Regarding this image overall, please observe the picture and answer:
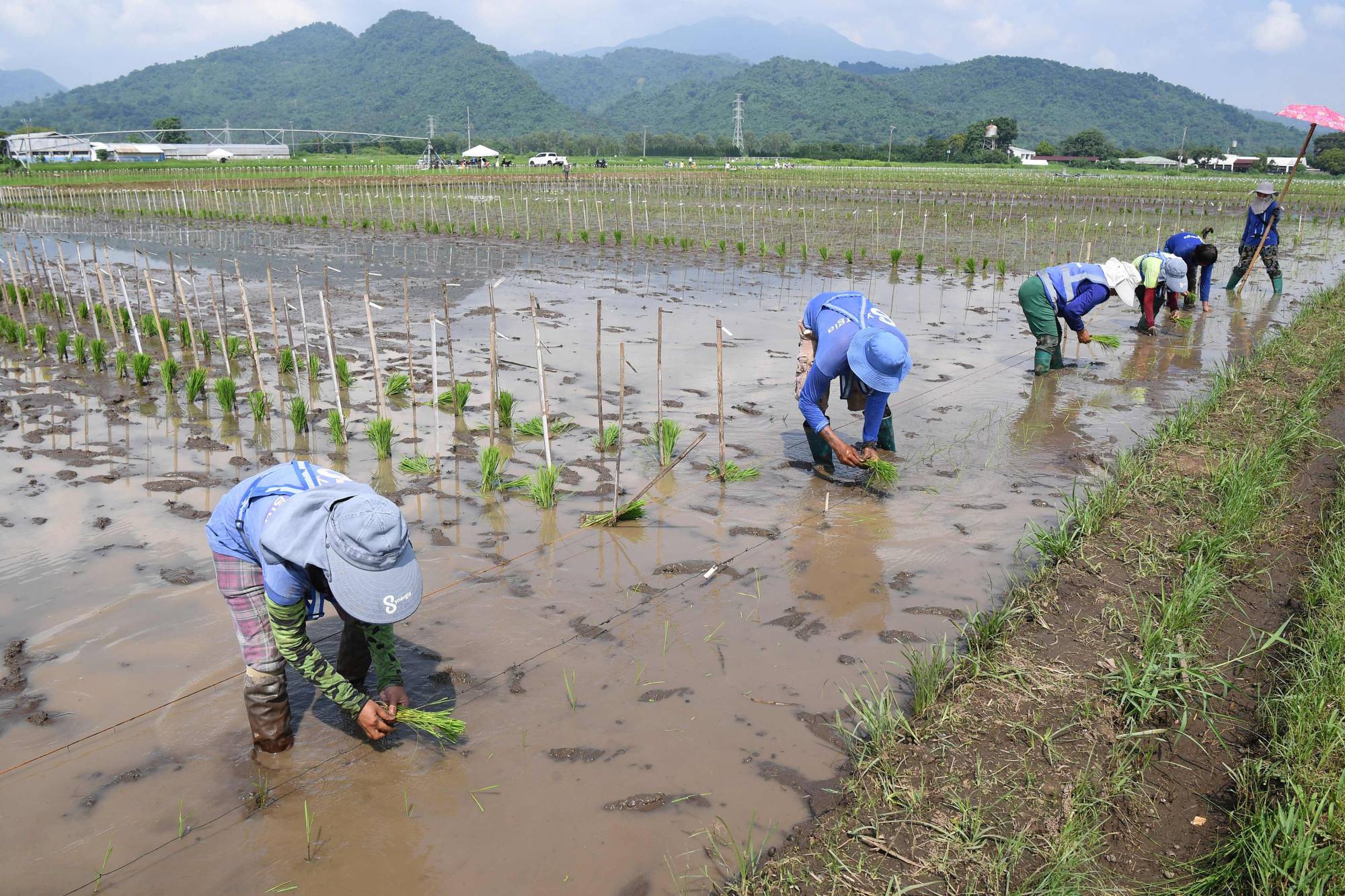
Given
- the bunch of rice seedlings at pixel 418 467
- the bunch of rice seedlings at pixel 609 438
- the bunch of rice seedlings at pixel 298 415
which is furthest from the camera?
the bunch of rice seedlings at pixel 298 415

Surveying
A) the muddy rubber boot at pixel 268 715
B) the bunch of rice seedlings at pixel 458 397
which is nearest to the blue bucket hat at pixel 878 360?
the bunch of rice seedlings at pixel 458 397

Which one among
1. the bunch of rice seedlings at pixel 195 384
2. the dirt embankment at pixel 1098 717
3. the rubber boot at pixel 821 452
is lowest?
the dirt embankment at pixel 1098 717

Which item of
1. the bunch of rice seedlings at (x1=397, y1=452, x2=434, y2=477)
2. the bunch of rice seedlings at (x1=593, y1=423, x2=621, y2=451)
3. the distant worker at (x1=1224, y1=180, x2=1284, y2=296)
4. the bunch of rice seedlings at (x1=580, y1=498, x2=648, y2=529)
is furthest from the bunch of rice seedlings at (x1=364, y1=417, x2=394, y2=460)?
the distant worker at (x1=1224, y1=180, x2=1284, y2=296)

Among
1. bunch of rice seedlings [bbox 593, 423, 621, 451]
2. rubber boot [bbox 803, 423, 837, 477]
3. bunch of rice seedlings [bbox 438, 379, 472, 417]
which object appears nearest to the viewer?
rubber boot [bbox 803, 423, 837, 477]

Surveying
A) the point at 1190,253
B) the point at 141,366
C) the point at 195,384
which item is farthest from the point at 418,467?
the point at 1190,253

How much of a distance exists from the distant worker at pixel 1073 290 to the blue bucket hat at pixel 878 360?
3.63m

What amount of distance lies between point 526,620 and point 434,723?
111 centimetres

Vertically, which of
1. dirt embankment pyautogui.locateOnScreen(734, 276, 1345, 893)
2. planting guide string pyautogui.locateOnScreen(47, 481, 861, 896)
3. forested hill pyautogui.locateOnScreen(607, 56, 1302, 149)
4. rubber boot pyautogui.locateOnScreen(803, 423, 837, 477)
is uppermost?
forested hill pyautogui.locateOnScreen(607, 56, 1302, 149)

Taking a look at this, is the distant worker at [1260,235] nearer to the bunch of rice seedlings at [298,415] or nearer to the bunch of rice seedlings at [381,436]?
the bunch of rice seedlings at [381,436]

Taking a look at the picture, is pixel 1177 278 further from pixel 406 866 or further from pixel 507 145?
pixel 507 145

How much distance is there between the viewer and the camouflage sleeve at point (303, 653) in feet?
9.57

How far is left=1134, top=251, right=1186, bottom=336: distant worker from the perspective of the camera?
9.23 metres

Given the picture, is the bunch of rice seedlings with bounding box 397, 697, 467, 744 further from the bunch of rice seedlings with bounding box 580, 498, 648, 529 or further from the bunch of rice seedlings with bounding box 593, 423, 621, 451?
the bunch of rice seedlings with bounding box 593, 423, 621, 451

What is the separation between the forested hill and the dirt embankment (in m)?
113
